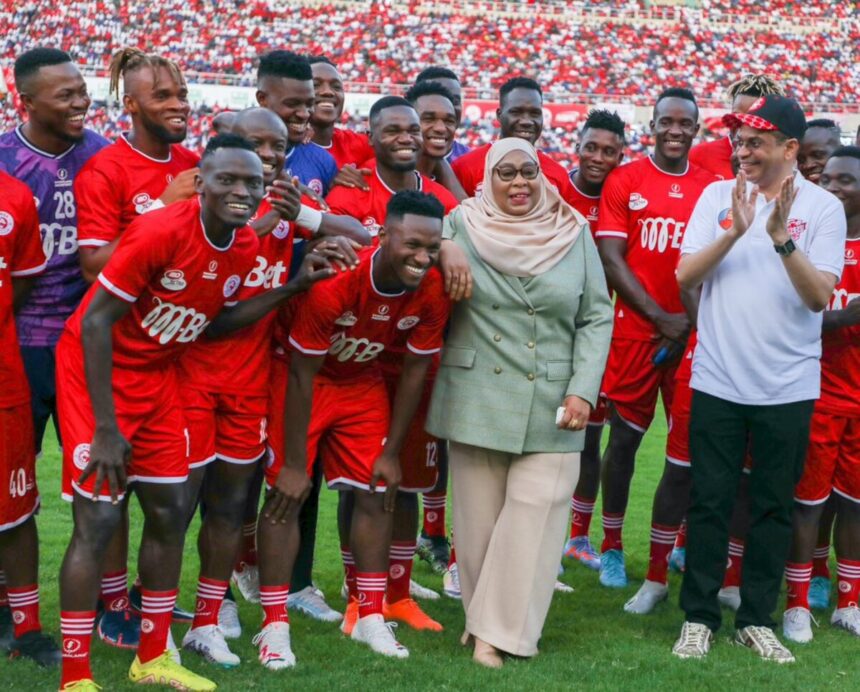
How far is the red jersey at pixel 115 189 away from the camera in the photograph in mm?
5383

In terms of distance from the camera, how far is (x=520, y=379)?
566cm

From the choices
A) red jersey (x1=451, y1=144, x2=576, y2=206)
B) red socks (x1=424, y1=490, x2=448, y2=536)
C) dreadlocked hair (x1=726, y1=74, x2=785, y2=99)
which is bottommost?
red socks (x1=424, y1=490, x2=448, y2=536)

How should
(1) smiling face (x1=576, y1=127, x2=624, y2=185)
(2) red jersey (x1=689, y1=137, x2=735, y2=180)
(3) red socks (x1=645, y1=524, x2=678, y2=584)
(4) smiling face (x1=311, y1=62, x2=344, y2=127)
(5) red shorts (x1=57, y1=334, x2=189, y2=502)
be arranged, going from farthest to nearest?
(2) red jersey (x1=689, y1=137, x2=735, y2=180) → (1) smiling face (x1=576, y1=127, x2=624, y2=185) → (4) smiling face (x1=311, y1=62, x2=344, y2=127) → (3) red socks (x1=645, y1=524, x2=678, y2=584) → (5) red shorts (x1=57, y1=334, x2=189, y2=502)

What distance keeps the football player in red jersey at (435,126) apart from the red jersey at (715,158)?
1675 mm

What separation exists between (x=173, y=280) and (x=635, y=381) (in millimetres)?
3158

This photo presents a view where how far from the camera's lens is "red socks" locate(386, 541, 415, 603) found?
249 inches

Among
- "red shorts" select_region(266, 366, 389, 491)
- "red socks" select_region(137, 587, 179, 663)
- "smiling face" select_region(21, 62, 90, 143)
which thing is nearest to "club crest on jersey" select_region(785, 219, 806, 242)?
"red shorts" select_region(266, 366, 389, 491)

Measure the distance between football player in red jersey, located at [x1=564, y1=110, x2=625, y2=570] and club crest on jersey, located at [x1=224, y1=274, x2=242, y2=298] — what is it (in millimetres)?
2617

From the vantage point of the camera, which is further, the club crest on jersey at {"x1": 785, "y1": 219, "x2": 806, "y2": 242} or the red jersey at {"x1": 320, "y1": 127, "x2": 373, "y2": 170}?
the red jersey at {"x1": 320, "y1": 127, "x2": 373, "y2": 170}

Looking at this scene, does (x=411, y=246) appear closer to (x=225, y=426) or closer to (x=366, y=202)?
(x=366, y=202)

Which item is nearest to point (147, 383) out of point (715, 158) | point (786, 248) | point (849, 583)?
point (786, 248)

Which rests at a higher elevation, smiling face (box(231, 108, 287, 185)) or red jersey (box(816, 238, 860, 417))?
smiling face (box(231, 108, 287, 185))

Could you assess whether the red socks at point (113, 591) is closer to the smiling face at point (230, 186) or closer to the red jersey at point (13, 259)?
the red jersey at point (13, 259)

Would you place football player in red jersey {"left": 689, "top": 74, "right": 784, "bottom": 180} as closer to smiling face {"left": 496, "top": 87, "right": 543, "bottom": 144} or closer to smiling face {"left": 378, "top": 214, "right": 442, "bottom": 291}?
smiling face {"left": 496, "top": 87, "right": 543, "bottom": 144}
